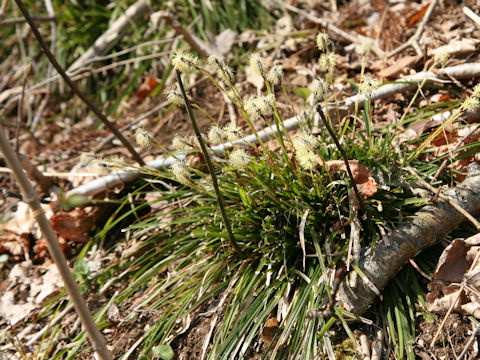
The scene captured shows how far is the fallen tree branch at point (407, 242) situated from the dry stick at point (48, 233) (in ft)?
3.62

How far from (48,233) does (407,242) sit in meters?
1.55

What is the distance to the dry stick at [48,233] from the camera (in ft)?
3.86

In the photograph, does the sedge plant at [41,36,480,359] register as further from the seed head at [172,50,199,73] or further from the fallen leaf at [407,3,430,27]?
the fallen leaf at [407,3,430,27]

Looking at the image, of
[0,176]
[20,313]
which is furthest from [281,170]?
[0,176]

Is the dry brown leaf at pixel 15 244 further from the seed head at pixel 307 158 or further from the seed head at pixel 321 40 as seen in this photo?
the seed head at pixel 321 40

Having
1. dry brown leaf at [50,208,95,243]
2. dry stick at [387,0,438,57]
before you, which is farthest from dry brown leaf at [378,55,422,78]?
dry brown leaf at [50,208,95,243]

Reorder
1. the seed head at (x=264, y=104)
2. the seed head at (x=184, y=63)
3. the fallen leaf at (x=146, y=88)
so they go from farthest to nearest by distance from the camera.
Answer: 1. the fallen leaf at (x=146, y=88)
2. the seed head at (x=264, y=104)
3. the seed head at (x=184, y=63)

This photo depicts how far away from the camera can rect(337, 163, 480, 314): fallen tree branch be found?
1952mm

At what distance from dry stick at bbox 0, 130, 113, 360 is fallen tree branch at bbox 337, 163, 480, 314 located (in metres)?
1.10

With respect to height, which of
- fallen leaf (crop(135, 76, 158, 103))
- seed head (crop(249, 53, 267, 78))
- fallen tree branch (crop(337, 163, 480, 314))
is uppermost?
fallen leaf (crop(135, 76, 158, 103))

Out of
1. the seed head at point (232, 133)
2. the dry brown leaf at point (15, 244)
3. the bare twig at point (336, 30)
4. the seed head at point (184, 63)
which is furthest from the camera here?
the bare twig at point (336, 30)

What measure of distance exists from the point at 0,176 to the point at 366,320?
3.54m

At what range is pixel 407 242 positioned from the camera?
200 centimetres

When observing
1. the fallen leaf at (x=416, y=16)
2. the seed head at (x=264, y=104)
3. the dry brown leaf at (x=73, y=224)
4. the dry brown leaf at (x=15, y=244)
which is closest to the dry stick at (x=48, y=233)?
the seed head at (x=264, y=104)
